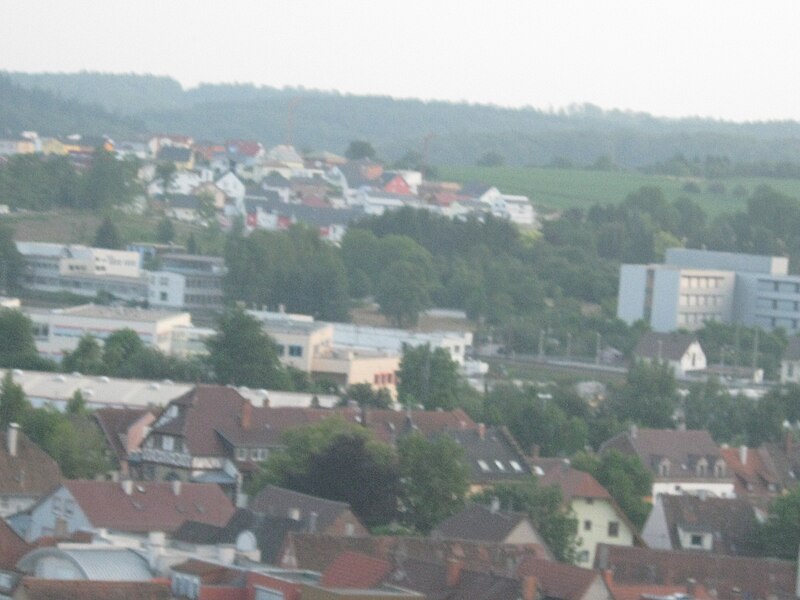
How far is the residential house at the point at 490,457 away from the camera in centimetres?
2511

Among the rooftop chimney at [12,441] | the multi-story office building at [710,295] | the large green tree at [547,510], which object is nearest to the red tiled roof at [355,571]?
the large green tree at [547,510]

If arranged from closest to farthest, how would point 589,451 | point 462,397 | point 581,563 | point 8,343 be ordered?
point 581,563 → point 589,451 → point 462,397 → point 8,343

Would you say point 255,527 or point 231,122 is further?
point 231,122

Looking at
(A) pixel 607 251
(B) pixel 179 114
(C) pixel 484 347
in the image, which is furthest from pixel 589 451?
(B) pixel 179 114

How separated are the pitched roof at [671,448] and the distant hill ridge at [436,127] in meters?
75.4

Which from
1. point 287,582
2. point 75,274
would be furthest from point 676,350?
point 287,582

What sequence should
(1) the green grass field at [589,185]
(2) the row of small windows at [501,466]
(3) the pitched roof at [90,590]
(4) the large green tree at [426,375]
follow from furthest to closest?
(1) the green grass field at [589,185] → (4) the large green tree at [426,375] → (2) the row of small windows at [501,466] → (3) the pitched roof at [90,590]

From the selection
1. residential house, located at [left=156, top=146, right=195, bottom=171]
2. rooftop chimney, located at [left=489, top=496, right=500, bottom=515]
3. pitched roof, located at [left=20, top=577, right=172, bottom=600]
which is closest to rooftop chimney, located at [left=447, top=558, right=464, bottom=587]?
pitched roof, located at [left=20, top=577, right=172, bottom=600]

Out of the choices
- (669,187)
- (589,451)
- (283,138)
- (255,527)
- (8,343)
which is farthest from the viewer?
(283,138)

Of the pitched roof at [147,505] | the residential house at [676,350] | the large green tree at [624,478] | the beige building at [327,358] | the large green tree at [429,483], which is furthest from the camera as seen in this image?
the residential house at [676,350]

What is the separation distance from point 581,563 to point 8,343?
1692cm

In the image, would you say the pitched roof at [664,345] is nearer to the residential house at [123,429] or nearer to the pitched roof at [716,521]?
the residential house at [123,429]

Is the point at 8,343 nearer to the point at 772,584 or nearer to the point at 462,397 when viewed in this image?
the point at 462,397

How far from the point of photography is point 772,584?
61.4 ft
